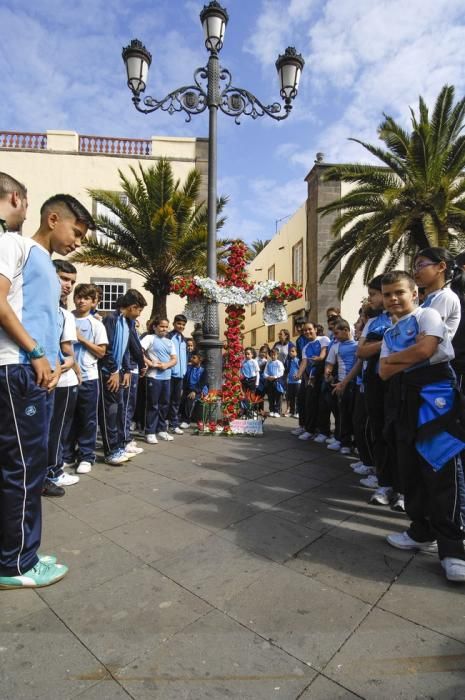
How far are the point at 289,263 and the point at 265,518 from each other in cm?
1985

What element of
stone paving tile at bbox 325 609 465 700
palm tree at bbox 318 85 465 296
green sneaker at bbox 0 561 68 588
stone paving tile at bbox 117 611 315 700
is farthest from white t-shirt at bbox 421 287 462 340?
palm tree at bbox 318 85 465 296

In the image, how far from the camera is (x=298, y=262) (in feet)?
67.4

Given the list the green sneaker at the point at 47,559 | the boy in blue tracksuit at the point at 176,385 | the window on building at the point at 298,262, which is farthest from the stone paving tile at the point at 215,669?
the window on building at the point at 298,262

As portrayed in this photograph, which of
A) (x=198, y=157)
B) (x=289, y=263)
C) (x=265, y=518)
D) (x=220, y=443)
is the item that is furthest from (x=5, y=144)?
(x=265, y=518)

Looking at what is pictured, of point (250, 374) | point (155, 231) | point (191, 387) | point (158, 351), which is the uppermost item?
point (155, 231)

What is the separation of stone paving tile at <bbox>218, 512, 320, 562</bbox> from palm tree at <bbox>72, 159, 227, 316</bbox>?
36.2 ft

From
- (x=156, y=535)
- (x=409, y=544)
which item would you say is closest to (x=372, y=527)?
(x=409, y=544)

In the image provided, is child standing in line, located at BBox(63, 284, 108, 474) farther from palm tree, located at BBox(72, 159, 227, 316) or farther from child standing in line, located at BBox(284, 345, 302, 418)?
palm tree, located at BBox(72, 159, 227, 316)

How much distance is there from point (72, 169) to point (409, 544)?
62.1ft

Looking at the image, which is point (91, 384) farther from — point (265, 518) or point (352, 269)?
point (352, 269)

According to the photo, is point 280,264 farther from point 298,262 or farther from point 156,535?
point 156,535

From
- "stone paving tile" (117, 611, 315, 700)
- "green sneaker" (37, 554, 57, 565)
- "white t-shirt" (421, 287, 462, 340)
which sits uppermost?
"white t-shirt" (421, 287, 462, 340)

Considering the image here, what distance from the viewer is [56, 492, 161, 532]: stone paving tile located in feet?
10.6

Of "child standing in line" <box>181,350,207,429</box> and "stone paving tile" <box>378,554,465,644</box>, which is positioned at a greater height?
"child standing in line" <box>181,350,207,429</box>
